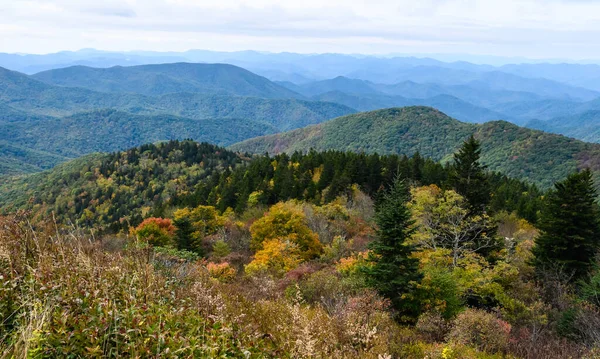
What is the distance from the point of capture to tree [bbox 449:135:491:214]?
87.2ft

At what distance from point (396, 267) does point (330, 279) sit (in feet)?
12.6

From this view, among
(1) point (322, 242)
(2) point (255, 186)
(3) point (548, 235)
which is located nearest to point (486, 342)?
(3) point (548, 235)

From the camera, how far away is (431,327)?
1384 cm

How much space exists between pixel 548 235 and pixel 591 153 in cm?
14600

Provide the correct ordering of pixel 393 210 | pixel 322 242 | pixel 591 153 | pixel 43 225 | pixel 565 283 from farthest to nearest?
pixel 591 153, pixel 322 242, pixel 565 283, pixel 393 210, pixel 43 225

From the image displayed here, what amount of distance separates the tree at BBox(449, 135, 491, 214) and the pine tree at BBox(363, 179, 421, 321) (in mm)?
10792

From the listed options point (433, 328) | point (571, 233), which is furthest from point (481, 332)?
point (571, 233)

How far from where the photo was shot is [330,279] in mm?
19391

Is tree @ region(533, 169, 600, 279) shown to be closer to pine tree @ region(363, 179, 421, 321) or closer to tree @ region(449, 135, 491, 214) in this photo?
tree @ region(449, 135, 491, 214)

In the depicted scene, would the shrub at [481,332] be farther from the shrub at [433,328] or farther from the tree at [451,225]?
the tree at [451,225]

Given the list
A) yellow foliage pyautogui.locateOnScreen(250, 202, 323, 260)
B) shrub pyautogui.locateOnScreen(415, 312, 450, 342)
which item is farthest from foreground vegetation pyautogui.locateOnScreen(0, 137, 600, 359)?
yellow foliage pyautogui.locateOnScreen(250, 202, 323, 260)

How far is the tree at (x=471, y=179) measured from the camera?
2658 centimetres

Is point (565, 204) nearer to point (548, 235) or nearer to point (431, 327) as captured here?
point (548, 235)

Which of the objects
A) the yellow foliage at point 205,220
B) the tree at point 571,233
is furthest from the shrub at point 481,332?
the yellow foliage at point 205,220
